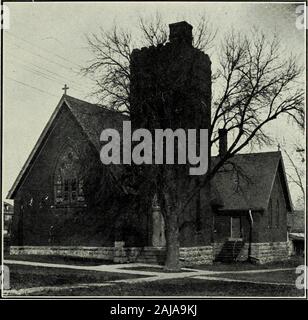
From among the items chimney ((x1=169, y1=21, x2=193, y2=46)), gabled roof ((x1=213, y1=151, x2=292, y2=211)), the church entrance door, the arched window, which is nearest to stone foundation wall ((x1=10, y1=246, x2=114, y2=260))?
the arched window

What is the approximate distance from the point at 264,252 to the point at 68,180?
44.9 ft

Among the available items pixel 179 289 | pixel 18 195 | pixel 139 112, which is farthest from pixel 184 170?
pixel 18 195

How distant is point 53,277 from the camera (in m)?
18.3

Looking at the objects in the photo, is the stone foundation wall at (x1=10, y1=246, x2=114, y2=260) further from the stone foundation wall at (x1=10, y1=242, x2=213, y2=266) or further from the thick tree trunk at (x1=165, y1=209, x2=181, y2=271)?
the thick tree trunk at (x1=165, y1=209, x2=181, y2=271)

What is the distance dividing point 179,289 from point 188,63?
10169mm

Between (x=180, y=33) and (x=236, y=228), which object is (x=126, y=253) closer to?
(x=236, y=228)

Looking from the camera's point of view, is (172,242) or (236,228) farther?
(236,228)

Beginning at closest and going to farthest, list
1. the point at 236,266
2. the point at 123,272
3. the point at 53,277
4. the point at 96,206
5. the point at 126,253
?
the point at 53,277
the point at 123,272
the point at 126,253
the point at 96,206
the point at 236,266

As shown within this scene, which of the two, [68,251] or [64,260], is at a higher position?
[68,251]

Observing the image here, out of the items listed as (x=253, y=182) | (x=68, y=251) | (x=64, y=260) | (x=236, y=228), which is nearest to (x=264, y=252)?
(x=236, y=228)

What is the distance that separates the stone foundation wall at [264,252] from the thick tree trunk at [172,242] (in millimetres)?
11626

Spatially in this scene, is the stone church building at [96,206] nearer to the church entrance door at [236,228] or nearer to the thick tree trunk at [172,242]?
the church entrance door at [236,228]

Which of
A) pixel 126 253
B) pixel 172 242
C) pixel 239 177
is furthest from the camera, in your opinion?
pixel 239 177

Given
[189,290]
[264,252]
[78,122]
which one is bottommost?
[264,252]
